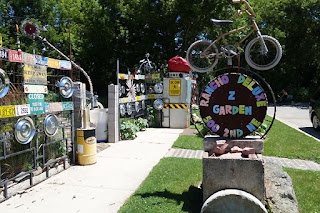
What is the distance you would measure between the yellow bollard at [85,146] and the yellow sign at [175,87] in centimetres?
623

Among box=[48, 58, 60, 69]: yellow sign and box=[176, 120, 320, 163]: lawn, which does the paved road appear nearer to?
box=[176, 120, 320, 163]: lawn

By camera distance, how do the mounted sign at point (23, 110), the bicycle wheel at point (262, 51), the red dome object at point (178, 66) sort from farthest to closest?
the red dome object at point (178, 66), the bicycle wheel at point (262, 51), the mounted sign at point (23, 110)

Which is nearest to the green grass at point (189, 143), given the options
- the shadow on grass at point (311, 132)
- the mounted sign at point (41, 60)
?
the mounted sign at point (41, 60)

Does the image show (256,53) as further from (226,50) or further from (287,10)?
(287,10)

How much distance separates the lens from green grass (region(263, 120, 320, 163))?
7.39m

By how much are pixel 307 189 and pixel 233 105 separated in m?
2.30

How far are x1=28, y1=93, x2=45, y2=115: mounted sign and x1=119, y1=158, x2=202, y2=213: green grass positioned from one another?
2.60m

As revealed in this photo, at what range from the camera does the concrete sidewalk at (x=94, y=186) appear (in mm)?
4359

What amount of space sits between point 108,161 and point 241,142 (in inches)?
144

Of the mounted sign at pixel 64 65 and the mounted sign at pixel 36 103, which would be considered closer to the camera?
the mounted sign at pixel 36 103

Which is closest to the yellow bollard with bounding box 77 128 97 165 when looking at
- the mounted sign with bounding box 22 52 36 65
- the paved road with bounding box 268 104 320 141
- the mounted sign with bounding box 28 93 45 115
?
the mounted sign with bounding box 28 93 45 115

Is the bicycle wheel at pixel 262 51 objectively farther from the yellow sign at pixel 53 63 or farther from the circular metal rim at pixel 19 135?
the circular metal rim at pixel 19 135

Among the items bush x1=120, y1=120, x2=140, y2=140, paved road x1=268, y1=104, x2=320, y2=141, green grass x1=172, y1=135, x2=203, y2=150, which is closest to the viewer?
green grass x1=172, y1=135, x2=203, y2=150

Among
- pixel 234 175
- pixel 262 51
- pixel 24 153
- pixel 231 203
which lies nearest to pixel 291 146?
pixel 262 51
